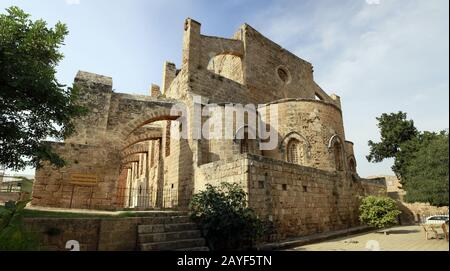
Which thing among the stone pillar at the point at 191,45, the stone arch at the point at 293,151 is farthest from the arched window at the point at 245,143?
the stone pillar at the point at 191,45

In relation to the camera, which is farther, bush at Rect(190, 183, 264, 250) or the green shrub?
bush at Rect(190, 183, 264, 250)

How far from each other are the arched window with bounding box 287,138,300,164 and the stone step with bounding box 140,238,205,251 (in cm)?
789

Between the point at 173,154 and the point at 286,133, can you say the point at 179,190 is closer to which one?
the point at 173,154

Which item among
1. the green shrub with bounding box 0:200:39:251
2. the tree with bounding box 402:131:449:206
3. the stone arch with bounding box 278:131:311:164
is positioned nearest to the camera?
the green shrub with bounding box 0:200:39:251

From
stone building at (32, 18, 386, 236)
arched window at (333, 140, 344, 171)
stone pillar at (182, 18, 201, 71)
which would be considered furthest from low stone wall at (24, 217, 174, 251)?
stone pillar at (182, 18, 201, 71)

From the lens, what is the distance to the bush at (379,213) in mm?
11648

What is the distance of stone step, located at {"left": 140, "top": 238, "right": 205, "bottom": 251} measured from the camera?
607 centimetres

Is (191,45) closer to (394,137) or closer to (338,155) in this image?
(338,155)

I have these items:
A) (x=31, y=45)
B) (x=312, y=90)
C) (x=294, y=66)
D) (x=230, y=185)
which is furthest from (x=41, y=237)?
(x=312, y=90)

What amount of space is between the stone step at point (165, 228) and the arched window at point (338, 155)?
369 inches

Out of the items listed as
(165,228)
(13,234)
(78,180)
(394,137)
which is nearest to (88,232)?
(165,228)

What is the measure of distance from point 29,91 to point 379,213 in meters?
13.8

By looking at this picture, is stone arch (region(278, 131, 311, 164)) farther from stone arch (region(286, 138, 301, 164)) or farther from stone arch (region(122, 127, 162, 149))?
stone arch (region(122, 127, 162, 149))

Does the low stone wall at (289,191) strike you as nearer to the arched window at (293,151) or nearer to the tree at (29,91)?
the arched window at (293,151)
